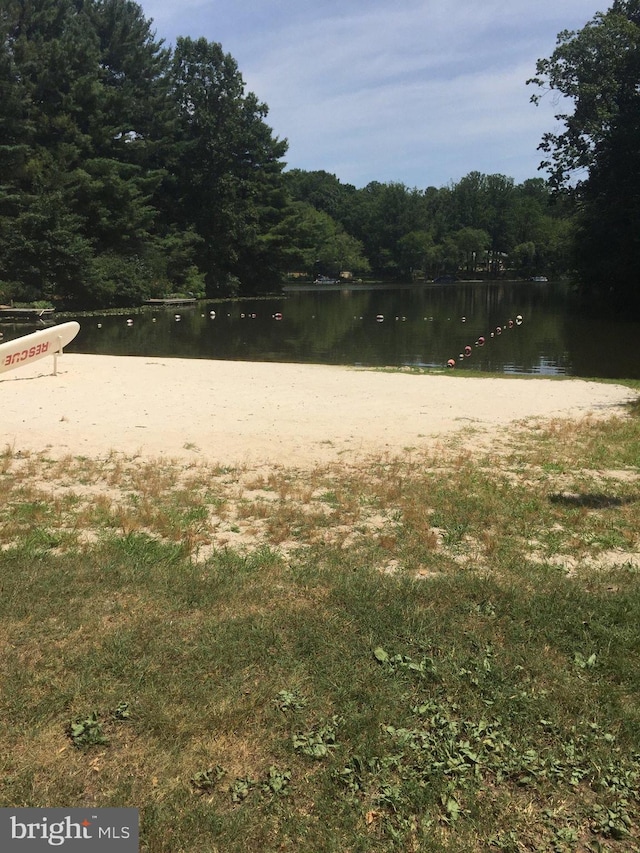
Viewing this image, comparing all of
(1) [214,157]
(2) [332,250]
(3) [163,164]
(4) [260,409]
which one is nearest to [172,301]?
(3) [163,164]

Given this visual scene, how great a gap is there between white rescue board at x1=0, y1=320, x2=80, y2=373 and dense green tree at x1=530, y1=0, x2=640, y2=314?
3747cm

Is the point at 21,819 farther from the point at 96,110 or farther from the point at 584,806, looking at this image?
the point at 96,110

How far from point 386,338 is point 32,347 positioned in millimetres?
16707

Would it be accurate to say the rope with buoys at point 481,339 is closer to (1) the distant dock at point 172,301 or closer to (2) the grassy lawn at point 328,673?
(2) the grassy lawn at point 328,673

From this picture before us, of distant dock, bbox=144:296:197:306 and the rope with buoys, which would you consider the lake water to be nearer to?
the rope with buoys

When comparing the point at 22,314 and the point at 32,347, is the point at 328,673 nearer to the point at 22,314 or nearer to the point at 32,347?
the point at 32,347

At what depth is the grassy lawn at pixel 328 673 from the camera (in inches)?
107

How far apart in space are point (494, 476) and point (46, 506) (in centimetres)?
462

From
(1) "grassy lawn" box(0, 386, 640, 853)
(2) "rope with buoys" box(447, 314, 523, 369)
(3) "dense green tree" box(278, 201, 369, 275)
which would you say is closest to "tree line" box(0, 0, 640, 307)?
(2) "rope with buoys" box(447, 314, 523, 369)

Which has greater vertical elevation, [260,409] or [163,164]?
[163,164]

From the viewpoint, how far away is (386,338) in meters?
28.9

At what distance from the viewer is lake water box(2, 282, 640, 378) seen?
22.8 meters

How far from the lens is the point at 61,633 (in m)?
3.84

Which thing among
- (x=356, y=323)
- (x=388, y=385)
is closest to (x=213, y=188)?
(x=356, y=323)
